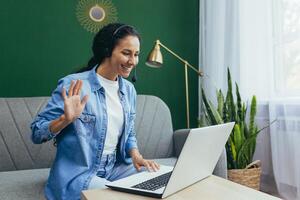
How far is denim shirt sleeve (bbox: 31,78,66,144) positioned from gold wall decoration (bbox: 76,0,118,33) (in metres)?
1.50

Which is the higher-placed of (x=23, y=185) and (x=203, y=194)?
(x=203, y=194)

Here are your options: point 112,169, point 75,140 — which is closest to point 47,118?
point 75,140

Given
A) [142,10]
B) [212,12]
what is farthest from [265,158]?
[142,10]

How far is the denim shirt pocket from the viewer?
132cm

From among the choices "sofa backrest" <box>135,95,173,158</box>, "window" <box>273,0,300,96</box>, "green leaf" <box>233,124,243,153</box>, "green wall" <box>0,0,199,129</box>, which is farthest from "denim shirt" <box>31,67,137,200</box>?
"window" <box>273,0,300,96</box>

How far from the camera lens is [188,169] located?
3.21 ft

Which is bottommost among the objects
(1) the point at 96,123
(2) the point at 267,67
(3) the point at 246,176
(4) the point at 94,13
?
(3) the point at 246,176

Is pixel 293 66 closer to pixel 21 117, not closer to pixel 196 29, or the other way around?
pixel 196 29

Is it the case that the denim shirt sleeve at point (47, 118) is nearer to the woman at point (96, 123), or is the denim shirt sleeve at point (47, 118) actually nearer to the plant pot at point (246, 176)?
the woman at point (96, 123)

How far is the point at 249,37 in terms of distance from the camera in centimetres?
253

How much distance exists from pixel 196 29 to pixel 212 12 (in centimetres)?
32

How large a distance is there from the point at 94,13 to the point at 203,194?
2.17 m

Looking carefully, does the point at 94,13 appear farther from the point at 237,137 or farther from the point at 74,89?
the point at 74,89

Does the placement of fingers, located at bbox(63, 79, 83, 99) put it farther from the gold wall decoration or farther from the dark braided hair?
the gold wall decoration
